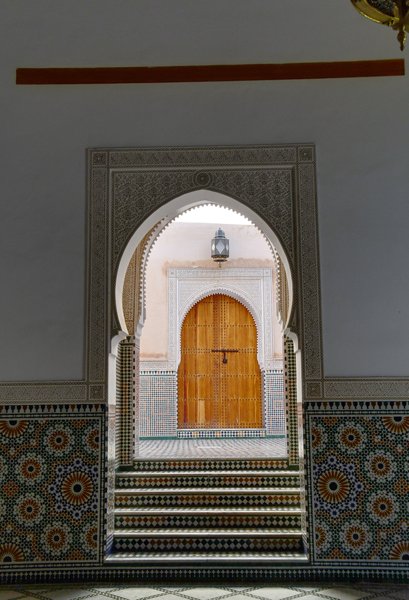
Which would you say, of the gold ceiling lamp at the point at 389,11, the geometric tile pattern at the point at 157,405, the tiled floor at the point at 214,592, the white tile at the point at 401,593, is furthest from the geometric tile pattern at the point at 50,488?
the geometric tile pattern at the point at 157,405

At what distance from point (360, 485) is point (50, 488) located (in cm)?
149

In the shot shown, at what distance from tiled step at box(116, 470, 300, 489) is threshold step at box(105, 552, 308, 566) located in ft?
2.18

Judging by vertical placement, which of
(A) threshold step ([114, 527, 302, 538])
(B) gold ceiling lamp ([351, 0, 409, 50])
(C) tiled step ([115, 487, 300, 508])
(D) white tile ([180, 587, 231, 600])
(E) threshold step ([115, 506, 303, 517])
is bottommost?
(D) white tile ([180, 587, 231, 600])

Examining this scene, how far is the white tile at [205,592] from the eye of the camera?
290 centimetres

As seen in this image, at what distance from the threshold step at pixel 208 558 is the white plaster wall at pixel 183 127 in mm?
976

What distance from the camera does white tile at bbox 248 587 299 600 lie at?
2.90 metres

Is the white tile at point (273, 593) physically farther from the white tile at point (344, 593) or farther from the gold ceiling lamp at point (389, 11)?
the gold ceiling lamp at point (389, 11)

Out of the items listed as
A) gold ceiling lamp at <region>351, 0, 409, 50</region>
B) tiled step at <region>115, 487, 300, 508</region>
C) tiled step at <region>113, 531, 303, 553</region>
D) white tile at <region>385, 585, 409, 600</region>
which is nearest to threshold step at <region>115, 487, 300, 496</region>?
tiled step at <region>115, 487, 300, 508</region>

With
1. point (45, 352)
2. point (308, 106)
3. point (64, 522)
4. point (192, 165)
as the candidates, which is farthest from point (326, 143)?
point (64, 522)

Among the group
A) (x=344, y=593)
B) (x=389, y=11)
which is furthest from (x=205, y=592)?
(x=389, y=11)

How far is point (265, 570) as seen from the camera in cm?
313

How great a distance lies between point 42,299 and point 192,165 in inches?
40.5

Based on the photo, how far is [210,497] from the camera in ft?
12.5

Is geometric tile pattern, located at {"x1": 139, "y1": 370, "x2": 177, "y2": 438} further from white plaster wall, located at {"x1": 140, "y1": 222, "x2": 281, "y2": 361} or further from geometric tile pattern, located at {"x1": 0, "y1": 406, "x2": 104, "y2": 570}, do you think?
geometric tile pattern, located at {"x1": 0, "y1": 406, "x2": 104, "y2": 570}
